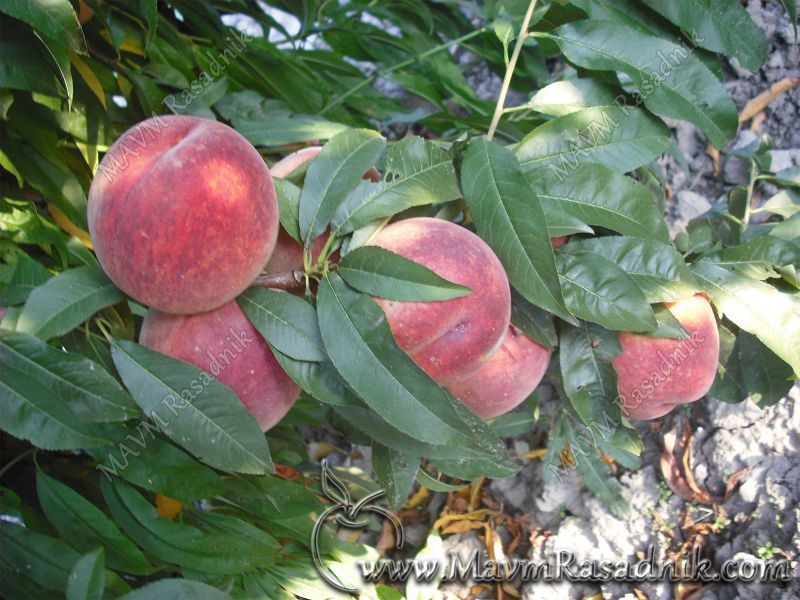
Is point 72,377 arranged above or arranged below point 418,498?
above

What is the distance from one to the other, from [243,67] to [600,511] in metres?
1.21

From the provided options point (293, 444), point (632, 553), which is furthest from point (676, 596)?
point (293, 444)

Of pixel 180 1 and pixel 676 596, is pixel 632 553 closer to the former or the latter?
pixel 676 596

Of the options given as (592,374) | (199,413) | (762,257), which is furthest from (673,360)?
(199,413)

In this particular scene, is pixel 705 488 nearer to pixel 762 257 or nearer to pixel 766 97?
pixel 762 257

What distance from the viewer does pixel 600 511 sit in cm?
141

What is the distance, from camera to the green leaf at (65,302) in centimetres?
67

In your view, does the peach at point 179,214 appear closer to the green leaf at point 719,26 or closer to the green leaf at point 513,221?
the green leaf at point 513,221

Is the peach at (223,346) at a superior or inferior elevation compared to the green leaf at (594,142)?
inferior

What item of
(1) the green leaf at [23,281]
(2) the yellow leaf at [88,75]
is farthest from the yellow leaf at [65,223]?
(1) the green leaf at [23,281]

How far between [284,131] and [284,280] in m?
0.34

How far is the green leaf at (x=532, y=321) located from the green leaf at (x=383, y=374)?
0.67 ft

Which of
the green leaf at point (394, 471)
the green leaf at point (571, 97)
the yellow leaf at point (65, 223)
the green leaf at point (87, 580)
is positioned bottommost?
the green leaf at point (394, 471)

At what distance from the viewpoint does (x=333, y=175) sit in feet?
2.51
